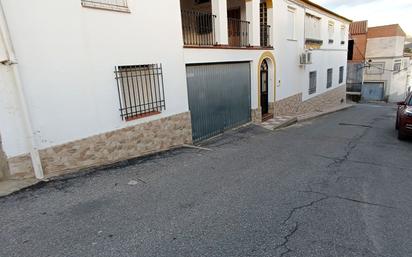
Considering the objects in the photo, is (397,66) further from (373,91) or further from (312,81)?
(312,81)

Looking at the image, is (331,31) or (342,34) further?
(342,34)

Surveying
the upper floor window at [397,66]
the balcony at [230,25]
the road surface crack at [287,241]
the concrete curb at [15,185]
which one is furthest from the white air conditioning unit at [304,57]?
the upper floor window at [397,66]

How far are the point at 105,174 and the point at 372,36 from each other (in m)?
32.4

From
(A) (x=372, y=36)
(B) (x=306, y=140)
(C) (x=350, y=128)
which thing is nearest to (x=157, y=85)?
(B) (x=306, y=140)

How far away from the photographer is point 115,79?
5672 millimetres

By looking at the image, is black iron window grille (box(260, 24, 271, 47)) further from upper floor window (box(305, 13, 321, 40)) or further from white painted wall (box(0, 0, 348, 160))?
A: white painted wall (box(0, 0, 348, 160))

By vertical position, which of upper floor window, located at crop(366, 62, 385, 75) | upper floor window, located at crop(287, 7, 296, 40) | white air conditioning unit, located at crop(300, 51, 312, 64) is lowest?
upper floor window, located at crop(366, 62, 385, 75)

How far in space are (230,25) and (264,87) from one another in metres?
3.15

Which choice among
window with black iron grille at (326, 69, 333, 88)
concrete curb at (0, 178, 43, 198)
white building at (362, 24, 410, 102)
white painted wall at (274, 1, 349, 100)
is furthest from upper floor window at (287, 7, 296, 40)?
white building at (362, 24, 410, 102)

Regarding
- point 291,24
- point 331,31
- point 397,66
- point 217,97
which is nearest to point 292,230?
point 217,97

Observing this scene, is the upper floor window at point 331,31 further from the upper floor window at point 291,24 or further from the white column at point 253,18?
the white column at point 253,18

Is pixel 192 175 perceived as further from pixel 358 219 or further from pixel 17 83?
pixel 17 83

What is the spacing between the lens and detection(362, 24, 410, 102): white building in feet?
90.0

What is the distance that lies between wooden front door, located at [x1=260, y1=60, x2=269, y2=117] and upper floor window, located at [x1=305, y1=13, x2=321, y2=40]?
16.0 ft
